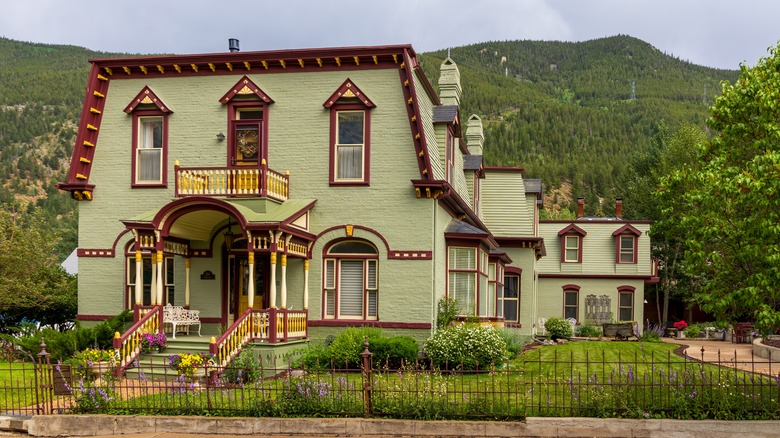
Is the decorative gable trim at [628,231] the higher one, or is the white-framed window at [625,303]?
the decorative gable trim at [628,231]

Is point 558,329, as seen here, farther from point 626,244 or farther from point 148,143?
point 148,143

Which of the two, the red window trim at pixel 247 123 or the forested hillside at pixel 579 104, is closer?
the red window trim at pixel 247 123

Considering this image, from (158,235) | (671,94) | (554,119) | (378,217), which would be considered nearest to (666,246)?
(378,217)

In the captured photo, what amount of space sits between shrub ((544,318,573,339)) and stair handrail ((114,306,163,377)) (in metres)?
20.8

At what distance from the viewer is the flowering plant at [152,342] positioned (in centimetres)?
1994

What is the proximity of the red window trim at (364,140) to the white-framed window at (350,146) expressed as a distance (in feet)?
0.17

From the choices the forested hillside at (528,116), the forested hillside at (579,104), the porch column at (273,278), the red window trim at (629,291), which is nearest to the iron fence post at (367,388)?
the porch column at (273,278)

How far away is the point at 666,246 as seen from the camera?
176ft

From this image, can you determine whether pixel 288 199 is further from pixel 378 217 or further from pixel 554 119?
pixel 554 119

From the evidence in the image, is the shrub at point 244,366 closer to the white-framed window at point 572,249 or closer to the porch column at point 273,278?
the porch column at point 273,278

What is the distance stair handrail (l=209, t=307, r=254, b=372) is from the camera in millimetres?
18316

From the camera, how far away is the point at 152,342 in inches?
787

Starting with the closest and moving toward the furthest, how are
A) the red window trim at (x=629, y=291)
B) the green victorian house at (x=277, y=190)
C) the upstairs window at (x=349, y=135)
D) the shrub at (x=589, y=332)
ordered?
the green victorian house at (x=277, y=190) → the upstairs window at (x=349, y=135) → the shrub at (x=589, y=332) → the red window trim at (x=629, y=291)

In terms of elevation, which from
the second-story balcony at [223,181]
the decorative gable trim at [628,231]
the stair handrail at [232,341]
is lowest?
the stair handrail at [232,341]
